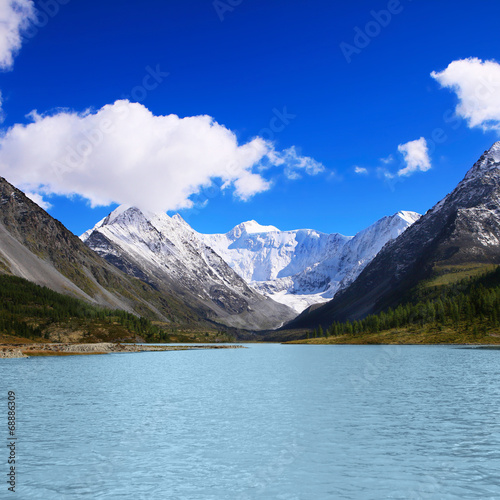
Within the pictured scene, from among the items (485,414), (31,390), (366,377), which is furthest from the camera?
(366,377)

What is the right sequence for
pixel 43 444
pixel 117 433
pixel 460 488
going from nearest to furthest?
1. pixel 460 488
2. pixel 43 444
3. pixel 117 433

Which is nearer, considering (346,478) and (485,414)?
(346,478)

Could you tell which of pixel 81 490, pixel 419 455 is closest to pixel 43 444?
pixel 81 490

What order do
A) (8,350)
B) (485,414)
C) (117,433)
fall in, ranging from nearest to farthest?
(117,433)
(485,414)
(8,350)

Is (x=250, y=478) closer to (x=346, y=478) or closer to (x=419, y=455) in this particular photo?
(x=346, y=478)

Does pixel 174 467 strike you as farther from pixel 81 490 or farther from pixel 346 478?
pixel 346 478

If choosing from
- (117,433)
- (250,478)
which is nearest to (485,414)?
(250,478)
